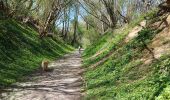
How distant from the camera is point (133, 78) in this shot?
51.6ft

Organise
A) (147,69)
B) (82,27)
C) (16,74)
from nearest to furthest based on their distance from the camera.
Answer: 1. (147,69)
2. (16,74)
3. (82,27)

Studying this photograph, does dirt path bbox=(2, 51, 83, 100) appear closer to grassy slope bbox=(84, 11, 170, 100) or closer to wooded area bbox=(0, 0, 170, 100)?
wooded area bbox=(0, 0, 170, 100)

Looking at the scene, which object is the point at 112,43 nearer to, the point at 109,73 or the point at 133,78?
the point at 109,73

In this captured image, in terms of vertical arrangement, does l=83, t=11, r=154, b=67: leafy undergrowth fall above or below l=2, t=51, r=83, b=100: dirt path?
above

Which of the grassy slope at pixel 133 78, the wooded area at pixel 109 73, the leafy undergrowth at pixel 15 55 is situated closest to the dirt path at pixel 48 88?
the wooded area at pixel 109 73

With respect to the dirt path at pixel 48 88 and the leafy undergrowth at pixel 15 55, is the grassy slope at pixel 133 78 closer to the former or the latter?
the dirt path at pixel 48 88

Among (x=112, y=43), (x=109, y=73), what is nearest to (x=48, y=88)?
(x=109, y=73)

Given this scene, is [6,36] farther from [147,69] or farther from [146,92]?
[146,92]

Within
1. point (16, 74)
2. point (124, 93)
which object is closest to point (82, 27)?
point (16, 74)

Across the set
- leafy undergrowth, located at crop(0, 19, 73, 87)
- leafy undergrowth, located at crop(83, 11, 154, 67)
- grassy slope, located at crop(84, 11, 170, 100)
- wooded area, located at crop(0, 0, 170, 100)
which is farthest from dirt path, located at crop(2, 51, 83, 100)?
→ leafy undergrowth, located at crop(83, 11, 154, 67)

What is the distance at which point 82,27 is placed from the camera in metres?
123

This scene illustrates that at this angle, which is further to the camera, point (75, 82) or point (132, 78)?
point (75, 82)

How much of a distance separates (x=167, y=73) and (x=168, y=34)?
6216mm

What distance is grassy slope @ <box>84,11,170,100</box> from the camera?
41.0 ft
